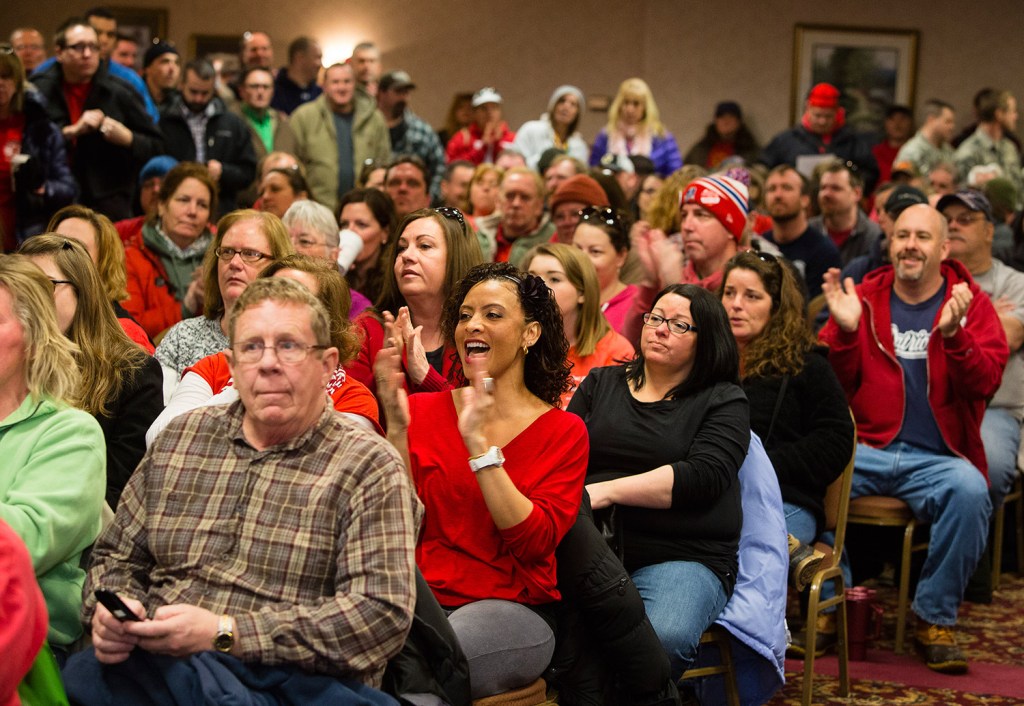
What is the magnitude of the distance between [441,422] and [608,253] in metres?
1.99

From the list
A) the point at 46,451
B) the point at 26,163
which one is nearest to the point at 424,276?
the point at 46,451

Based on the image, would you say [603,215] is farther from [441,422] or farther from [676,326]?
[441,422]

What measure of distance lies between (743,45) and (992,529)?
263 inches

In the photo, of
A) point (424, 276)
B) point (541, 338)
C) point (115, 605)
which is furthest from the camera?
point (424, 276)

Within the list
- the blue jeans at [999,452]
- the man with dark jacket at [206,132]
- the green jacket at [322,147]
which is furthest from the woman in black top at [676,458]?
the green jacket at [322,147]

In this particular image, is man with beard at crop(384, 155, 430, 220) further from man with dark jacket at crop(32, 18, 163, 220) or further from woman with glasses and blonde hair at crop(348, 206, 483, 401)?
woman with glasses and blonde hair at crop(348, 206, 483, 401)

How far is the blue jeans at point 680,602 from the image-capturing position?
2.89 meters

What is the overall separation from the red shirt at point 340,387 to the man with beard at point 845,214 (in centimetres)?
400

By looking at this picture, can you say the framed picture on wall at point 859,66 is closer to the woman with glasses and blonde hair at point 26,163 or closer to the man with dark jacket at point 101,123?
the man with dark jacket at point 101,123

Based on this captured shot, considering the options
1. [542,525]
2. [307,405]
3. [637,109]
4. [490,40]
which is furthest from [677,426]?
[490,40]

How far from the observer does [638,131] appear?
8.07 m

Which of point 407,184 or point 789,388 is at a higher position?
point 407,184

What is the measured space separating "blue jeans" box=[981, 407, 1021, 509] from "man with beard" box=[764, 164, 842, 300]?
1.22 m

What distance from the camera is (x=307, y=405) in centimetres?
226
